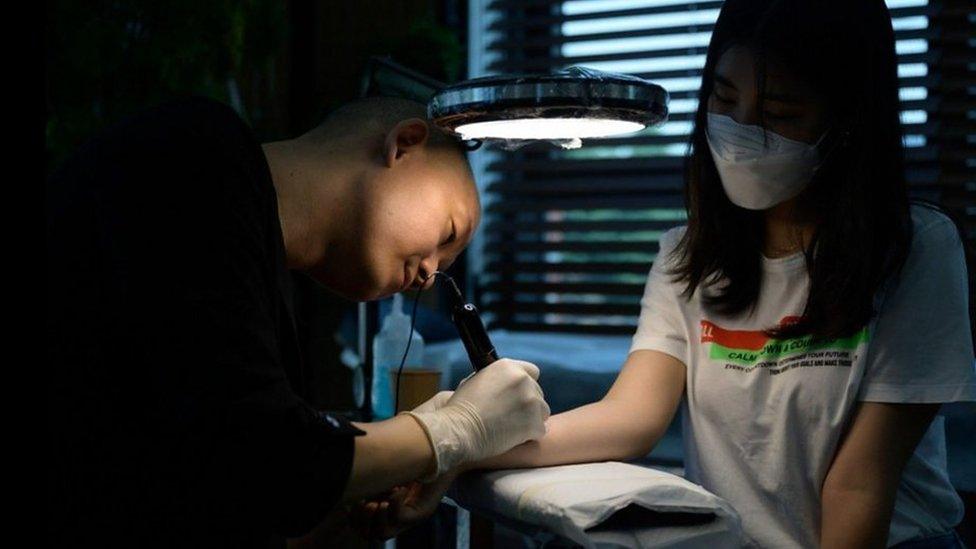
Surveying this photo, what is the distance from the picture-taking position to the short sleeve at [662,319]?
160 centimetres

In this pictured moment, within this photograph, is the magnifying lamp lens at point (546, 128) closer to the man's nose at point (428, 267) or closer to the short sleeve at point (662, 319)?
the man's nose at point (428, 267)

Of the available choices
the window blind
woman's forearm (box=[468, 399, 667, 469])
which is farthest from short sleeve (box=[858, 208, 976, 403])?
the window blind

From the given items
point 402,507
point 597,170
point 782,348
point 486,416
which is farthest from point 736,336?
point 597,170

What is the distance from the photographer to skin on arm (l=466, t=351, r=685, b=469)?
147 centimetres

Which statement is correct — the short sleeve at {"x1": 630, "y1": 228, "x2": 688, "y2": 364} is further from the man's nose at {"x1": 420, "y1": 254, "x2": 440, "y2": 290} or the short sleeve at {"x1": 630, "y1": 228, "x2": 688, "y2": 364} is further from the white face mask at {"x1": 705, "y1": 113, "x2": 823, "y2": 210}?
the man's nose at {"x1": 420, "y1": 254, "x2": 440, "y2": 290}

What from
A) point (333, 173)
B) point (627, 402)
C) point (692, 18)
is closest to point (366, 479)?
point (333, 173)

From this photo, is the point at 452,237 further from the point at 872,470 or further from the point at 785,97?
the point at 872,470

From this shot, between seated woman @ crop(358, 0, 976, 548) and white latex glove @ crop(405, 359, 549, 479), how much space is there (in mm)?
50

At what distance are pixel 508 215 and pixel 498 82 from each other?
2.10 metres

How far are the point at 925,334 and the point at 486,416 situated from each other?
587 millimetres

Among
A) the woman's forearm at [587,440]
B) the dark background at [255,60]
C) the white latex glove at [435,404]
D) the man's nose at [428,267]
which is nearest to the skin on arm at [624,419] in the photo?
the woman's forearm at [587,440]

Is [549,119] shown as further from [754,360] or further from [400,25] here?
[400,25]

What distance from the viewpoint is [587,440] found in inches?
59.2

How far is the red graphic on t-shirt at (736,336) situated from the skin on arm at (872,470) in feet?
0.55
